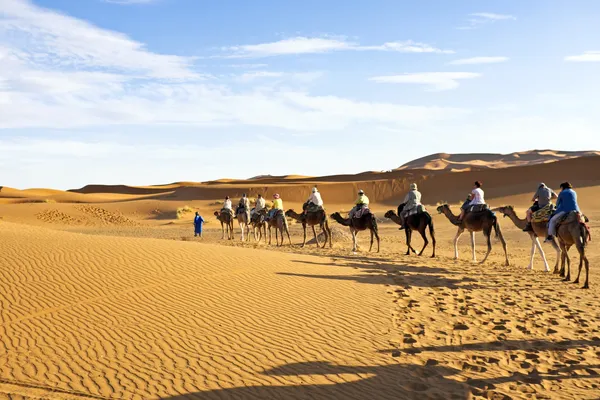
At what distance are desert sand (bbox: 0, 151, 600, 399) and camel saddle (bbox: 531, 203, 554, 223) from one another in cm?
152

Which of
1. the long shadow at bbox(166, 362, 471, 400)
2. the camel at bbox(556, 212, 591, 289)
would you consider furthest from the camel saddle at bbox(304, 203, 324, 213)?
the long shadow at bbox(166, 362, 471, 400)

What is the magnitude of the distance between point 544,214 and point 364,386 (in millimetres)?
10743

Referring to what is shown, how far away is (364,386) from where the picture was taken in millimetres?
7059

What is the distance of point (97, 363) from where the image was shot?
7.57m

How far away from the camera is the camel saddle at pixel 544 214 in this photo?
15672 millimetres

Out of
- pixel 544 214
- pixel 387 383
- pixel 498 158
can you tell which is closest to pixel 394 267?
pixel 544 214

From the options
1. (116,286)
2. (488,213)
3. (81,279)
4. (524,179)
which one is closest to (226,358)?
(116,286)

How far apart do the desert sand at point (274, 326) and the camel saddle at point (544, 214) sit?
4.99 ft

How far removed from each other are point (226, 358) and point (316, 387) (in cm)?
150

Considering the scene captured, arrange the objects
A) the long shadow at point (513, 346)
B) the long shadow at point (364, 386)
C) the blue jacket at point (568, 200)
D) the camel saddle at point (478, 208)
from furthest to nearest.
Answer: the camel saddle at point (478, 208) < the blue jacket at point (568, 200) < the long shadow at point (513, 346) < the long shadow at point (364, 386)

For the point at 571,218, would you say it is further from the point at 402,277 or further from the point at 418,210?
the point at 418,210

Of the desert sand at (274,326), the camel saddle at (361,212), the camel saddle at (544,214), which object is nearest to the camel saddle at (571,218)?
the desert sand at (274,326)

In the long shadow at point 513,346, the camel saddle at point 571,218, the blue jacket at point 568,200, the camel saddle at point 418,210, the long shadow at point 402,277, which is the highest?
the blue jacket at point 568,200

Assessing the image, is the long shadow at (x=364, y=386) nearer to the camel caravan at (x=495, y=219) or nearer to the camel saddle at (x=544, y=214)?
the camel caravan at (x=495, y=219)
